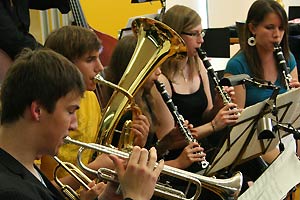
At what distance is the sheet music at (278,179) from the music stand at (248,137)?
149 mm

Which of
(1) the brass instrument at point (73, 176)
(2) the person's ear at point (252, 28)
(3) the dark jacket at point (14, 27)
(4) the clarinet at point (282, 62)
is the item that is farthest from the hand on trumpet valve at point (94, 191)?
(2) the person's ear at point (252, 28)

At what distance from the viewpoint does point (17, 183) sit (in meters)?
1.08

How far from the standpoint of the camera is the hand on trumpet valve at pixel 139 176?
126cm

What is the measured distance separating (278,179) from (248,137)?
24 centimetres

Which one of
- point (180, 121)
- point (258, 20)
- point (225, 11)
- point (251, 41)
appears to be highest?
point (258, 20)

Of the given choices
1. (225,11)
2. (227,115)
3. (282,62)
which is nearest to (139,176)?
(227,115)

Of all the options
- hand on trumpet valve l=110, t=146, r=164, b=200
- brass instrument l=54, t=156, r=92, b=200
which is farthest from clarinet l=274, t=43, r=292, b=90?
hand on trumpet valve l=110, t=146, r=164, b=200

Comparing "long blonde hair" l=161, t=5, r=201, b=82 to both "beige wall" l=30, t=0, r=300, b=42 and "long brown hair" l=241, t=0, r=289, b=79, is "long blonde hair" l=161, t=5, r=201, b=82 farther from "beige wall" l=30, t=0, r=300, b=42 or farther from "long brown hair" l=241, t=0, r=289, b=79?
"beige wall" l=30, t=0, r=300, b=42

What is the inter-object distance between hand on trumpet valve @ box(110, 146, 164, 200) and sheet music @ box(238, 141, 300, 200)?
0.35m

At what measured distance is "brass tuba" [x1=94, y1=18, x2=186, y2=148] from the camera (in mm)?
1793

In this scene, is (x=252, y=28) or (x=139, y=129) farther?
(x=252, y=28)

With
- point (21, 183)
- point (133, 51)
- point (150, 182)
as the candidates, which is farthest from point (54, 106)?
point (133, 51)

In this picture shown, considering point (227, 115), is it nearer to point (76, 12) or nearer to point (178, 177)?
point (178, 177)

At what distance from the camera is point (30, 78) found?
3.90 feet
